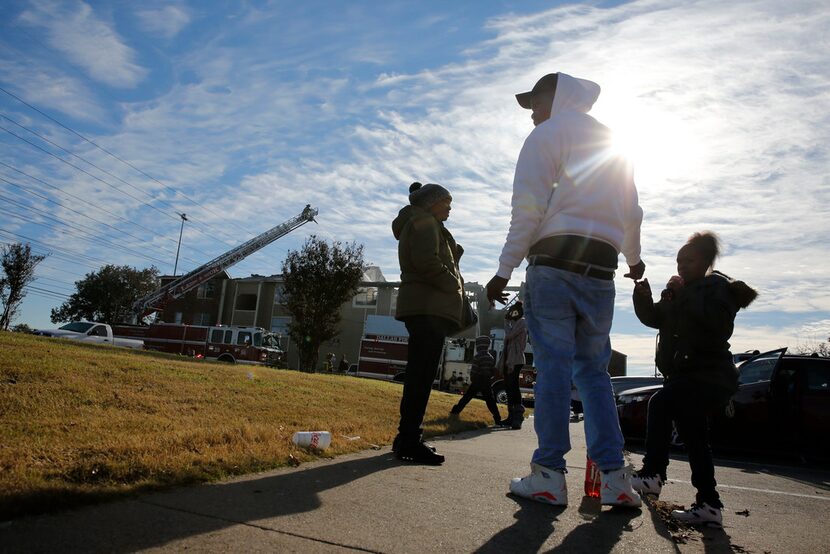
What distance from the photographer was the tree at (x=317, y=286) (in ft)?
99.7

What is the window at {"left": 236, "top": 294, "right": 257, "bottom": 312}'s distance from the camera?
50281mm

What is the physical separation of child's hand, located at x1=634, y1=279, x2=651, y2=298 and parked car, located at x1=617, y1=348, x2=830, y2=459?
5094mm

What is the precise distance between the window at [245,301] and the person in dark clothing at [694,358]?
49364 millimetres

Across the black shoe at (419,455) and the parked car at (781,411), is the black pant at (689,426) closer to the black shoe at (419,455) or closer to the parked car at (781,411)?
the black shoe at (419,455)

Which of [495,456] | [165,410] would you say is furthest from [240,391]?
[495,456]

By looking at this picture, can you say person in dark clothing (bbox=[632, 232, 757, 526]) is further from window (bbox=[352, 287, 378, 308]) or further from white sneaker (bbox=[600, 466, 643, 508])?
window (bbox=[352, 287, 378, 308])

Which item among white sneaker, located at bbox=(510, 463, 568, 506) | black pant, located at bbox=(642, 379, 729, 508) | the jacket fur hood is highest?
the jacket fur hood

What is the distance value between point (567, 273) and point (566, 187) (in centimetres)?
44

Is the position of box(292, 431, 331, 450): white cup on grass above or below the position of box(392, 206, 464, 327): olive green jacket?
below

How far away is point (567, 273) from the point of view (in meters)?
2.77

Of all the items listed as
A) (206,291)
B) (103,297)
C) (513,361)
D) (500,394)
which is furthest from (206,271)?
(513,361)

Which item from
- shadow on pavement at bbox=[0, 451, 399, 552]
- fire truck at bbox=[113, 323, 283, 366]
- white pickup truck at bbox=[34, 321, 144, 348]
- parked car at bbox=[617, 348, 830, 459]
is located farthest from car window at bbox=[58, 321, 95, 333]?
shadow on pavement at bbox=[0, 451, 399, 552]

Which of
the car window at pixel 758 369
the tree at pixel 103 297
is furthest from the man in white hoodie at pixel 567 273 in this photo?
the tree at pixel 103 297

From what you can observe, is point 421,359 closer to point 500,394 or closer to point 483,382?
point 483,382
